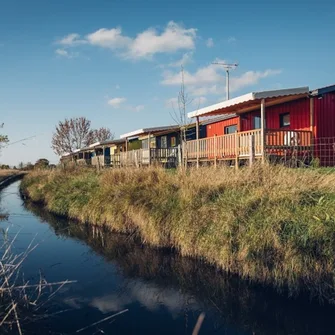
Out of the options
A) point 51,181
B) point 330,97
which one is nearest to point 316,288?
point 330,97

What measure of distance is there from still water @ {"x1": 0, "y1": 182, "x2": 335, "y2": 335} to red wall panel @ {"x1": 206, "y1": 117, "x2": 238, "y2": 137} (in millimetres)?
12574

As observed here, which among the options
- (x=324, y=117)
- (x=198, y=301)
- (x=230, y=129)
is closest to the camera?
(x=198, y=301)

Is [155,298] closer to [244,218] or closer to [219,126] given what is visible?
[244,218]

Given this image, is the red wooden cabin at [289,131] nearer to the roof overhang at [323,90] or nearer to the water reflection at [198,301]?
the roof overhang at [323,90]

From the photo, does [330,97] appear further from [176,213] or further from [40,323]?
[40,323]

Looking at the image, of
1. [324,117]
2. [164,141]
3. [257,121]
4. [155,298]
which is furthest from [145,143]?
[155,298]

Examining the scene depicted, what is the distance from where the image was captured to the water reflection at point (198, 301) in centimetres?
462

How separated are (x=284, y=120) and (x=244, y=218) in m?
9.93

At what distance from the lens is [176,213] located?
8070 mm

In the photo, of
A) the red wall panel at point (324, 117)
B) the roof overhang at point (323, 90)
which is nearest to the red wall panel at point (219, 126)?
the red wall panel at point (324, 117)

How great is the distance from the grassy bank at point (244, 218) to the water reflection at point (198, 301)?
310 mm

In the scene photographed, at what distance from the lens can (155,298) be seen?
5.58m

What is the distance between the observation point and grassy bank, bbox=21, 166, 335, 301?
5.32 m

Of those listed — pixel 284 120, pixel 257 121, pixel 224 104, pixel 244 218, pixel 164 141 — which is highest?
pixel 224 104
